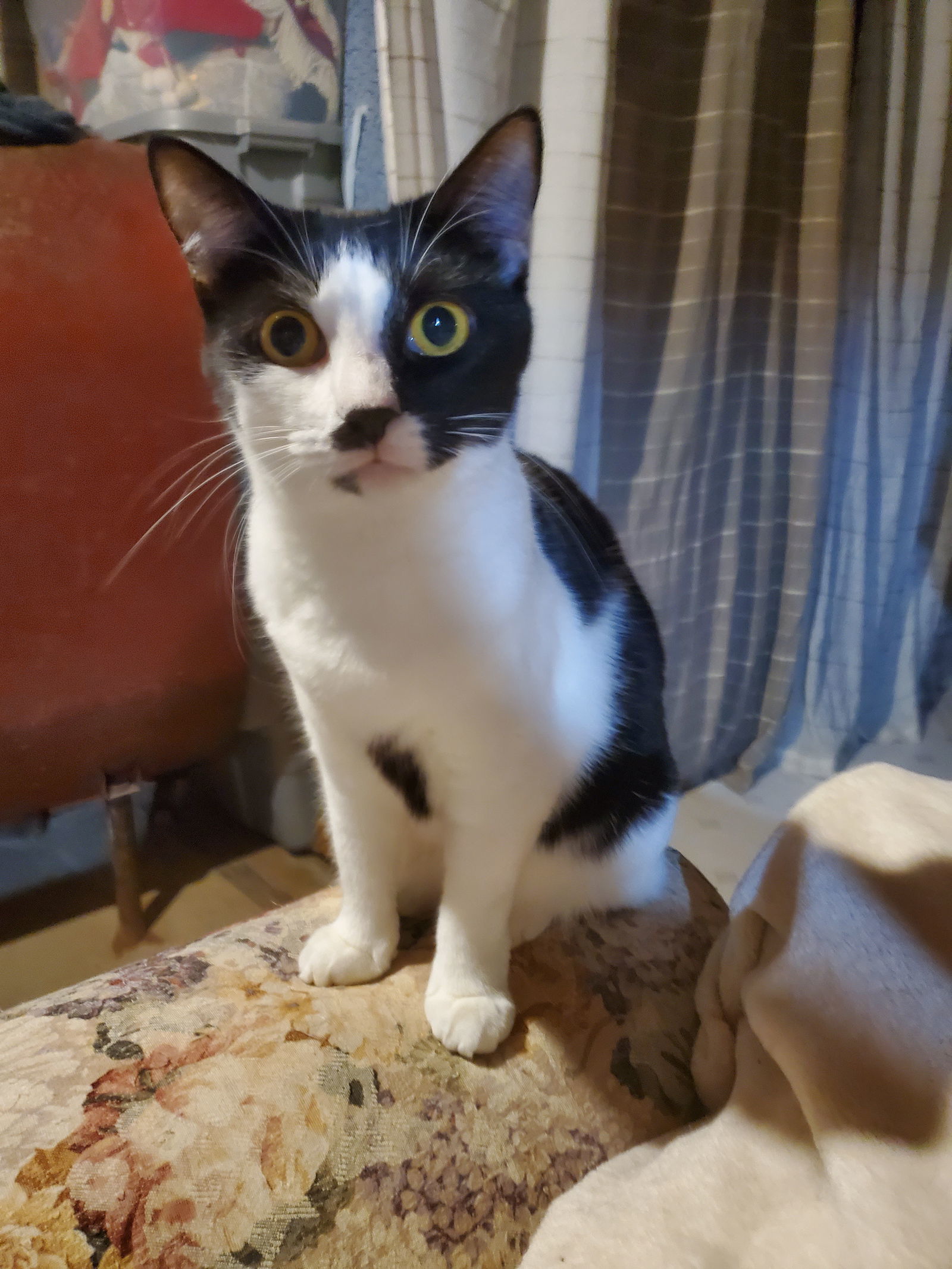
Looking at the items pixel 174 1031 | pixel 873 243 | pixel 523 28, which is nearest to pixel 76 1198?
pixel 174 1031

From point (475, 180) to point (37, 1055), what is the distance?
0.78 m

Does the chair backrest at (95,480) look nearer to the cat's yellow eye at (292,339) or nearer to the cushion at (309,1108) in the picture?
the cat's yellow eye at (292,339)

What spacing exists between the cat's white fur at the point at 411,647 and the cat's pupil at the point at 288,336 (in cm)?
2

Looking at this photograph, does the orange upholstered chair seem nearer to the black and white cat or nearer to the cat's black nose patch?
the black and white cat

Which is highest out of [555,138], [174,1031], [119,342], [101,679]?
[555,138]

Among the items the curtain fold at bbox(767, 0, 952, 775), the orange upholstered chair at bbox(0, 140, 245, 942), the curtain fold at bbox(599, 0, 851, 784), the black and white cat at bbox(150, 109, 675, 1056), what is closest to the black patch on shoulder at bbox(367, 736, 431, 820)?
the black and white cat at bbox(150, 109, 675, 1056)

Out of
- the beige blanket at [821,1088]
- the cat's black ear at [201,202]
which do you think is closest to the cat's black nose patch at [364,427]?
the cat's black ear at [201,202]

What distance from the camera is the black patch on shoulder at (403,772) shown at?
0.68 m

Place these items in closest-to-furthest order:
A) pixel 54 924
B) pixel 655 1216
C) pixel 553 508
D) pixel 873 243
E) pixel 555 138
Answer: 1. pixel 655 1216
2. pixel 553 508
3. pixel 555 138
4. pixel 54 924
5. pixel 873 243

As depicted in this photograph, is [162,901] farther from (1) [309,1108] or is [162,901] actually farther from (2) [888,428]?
(2) [888,428]

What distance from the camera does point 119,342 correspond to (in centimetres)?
→ 91

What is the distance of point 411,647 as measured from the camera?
0.61 metres

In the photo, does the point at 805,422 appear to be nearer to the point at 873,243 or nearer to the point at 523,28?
the point at 873,243

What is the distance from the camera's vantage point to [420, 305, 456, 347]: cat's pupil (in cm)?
58
